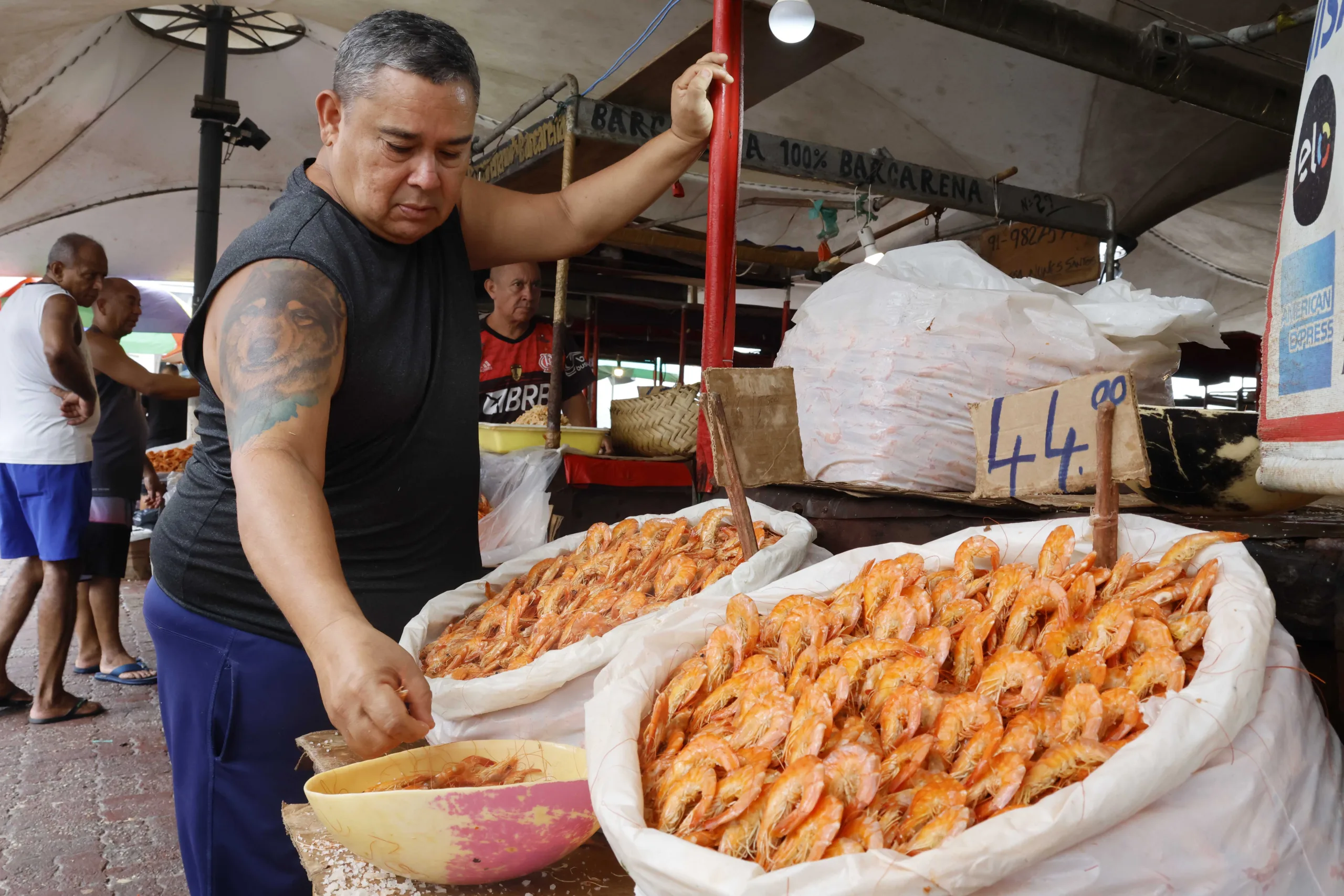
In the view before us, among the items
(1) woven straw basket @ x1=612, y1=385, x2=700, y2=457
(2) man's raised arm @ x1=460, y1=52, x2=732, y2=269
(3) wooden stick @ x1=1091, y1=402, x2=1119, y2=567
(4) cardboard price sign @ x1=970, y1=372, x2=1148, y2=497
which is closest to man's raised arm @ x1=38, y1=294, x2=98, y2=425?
(1) woven straw basket @ x1=612, y1=385, x2=700, y2=457

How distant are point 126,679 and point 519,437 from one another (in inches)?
111

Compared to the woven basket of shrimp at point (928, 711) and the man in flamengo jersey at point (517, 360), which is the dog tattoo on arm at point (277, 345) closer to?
the woven basket of shrimp at point (928, 711)

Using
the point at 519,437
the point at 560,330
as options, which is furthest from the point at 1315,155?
the point at 519,437

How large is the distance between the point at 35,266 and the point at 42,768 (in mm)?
10101

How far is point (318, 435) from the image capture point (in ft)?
3.95

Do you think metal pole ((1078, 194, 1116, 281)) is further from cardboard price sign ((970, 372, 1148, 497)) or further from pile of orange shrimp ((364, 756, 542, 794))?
pile of orange shrimp ((364, 756, 542, 794))

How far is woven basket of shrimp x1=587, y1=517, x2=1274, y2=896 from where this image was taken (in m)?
0.76

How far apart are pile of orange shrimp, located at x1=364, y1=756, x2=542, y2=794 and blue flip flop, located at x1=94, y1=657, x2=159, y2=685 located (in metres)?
4.11

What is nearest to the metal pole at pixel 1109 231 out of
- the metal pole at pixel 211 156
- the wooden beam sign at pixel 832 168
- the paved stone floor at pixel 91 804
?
the wooden beam sign at pixel 832 168

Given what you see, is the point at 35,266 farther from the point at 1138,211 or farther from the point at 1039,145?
the point at 1138,211

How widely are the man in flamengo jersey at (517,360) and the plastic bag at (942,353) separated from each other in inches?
78.6

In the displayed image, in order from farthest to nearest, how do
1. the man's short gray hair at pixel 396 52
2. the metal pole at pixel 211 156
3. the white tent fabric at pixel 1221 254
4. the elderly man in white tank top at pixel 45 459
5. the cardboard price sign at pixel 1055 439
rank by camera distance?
the white tent fabric at pixel 1221 254
the metal pole at pixel 211 156
the elderly man in white tank top at pixel 45 459
the man's short gray hair at pixel 396 52
the cardboard price sign at pixel 1055 439

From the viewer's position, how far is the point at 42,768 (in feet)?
11.1

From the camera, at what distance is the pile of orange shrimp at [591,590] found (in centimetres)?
144
